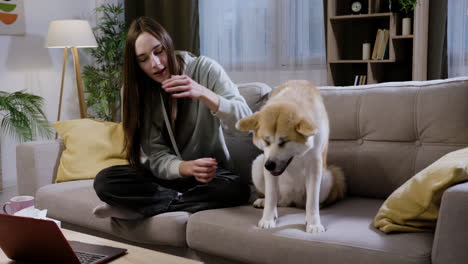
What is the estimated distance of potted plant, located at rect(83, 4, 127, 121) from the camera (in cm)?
450

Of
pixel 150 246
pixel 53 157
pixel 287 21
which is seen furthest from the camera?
pixel 287 21

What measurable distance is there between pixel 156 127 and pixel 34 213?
2.34ft

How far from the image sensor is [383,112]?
1.98 metres

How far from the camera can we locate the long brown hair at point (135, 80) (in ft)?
6.64

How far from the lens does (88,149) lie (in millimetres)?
2498

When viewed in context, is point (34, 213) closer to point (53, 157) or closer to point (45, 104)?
point (53, 157)

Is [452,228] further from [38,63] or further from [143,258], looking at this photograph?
[38,63]

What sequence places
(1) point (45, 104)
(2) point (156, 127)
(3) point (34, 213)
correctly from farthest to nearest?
(1) point (45, 104), (2) point (156, 127), (3) point (34, 213)

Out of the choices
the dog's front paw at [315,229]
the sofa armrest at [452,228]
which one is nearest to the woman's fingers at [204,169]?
the dog's front paw at [315,229]

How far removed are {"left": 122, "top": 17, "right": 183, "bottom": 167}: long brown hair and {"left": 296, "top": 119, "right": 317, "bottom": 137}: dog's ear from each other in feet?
2.35

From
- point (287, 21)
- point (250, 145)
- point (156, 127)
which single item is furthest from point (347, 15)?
point (156, 127)


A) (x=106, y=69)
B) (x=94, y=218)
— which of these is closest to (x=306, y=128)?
(x=94, y=218)

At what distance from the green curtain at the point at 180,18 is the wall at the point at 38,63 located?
64 cm

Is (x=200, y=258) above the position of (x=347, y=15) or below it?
below
